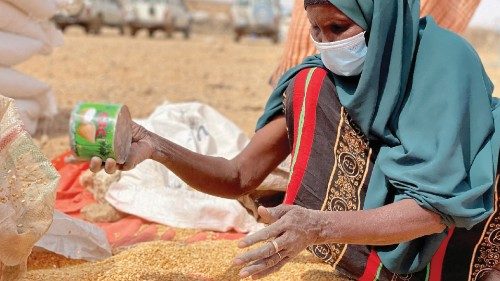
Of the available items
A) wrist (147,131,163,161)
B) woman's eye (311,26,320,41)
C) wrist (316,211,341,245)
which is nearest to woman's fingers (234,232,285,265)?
wrist (316,211,341,245)

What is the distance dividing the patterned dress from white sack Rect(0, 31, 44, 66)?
290 cm

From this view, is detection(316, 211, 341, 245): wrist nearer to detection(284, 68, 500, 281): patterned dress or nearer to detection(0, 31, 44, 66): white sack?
detection(284, 68, 500, 281): patterned dress

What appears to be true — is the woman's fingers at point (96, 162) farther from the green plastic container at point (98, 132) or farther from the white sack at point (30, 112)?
the white sack at point (30, 112)

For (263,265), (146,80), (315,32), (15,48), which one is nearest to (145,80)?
(146,80)

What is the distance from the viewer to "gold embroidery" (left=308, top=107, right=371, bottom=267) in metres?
2.94

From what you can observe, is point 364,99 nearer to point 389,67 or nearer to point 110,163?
point 389,67

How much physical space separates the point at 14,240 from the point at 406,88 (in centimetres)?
139

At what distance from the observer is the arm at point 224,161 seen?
297 centimetres

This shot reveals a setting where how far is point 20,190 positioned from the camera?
2.56 meters

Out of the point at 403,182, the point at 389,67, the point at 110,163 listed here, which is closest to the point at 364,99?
the point at 389,67

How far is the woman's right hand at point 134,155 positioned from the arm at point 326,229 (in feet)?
1.96

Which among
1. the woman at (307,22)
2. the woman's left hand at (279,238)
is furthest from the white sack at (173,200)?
the woman's left hand at (279,238)

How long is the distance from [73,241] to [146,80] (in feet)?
27.0

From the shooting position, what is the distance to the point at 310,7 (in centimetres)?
284
